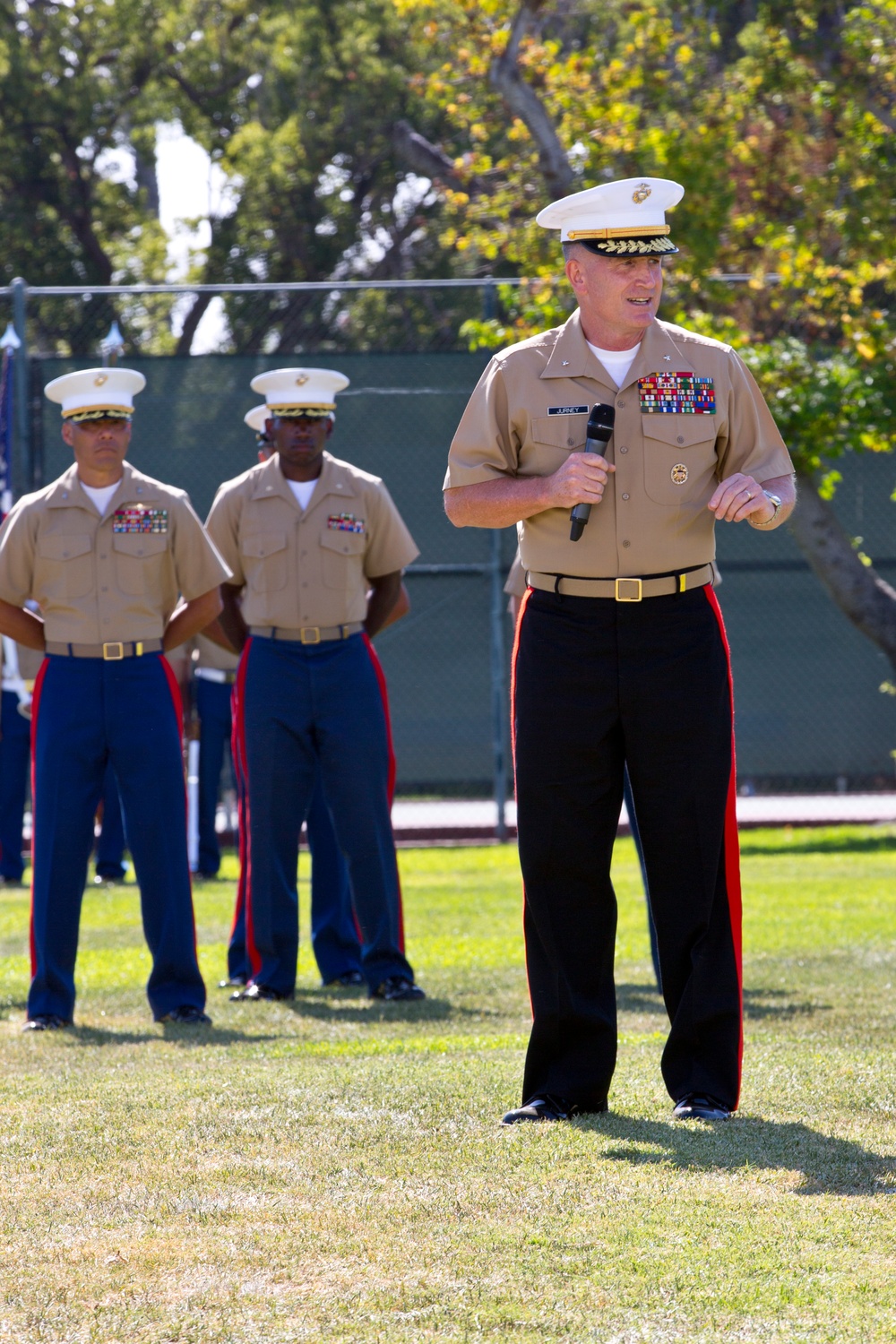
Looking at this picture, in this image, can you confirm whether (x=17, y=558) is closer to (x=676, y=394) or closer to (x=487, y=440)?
(x=487, y=440)

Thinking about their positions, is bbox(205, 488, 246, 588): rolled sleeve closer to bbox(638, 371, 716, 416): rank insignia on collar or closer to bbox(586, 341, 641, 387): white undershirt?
bbox(586, 341, 641, 387): white undershirt

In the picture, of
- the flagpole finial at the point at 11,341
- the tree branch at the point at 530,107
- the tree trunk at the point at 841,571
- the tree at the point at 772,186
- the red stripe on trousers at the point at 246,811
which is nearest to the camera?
the red stripe on trousers at the point at 246,811

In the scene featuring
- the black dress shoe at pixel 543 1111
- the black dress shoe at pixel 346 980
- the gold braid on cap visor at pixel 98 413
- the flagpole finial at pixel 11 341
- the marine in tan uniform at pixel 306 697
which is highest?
the flagpole finial at pixel 11 341

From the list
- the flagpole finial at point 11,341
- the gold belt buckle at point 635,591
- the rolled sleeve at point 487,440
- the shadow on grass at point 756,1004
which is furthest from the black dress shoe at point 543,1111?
the flagpole finial at point 11,341

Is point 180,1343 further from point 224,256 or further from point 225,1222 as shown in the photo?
point 224,256

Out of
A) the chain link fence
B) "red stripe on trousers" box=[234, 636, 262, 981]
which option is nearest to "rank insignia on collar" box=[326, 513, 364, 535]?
"red stripe on trousers" box=[234, 636, 262, 981]

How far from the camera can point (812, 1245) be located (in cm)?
313

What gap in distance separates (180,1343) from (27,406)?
10271 millimetres

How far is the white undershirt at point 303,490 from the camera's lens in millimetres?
7121

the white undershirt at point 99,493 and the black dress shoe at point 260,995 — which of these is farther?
the black dress shoe at point 260,995

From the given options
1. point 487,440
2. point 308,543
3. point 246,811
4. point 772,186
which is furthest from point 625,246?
point 772,186

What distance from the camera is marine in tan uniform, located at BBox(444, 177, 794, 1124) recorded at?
4156 mm

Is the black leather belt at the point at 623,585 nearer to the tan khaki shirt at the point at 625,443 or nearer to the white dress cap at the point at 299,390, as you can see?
the tan khaki shirt at the point at 625,443

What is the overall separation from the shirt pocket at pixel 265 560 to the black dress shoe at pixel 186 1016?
1.67m
